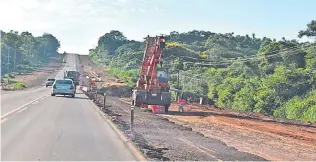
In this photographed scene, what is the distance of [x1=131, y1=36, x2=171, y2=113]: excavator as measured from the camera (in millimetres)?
33625

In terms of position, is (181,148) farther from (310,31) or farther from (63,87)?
(310,31)

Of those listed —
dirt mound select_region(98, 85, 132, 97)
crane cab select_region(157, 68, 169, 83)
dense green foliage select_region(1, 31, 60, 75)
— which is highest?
dense green foliage select_region(1, 31, 60, 75)

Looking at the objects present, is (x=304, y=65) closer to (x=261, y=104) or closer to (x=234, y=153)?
(x=261, y=104)

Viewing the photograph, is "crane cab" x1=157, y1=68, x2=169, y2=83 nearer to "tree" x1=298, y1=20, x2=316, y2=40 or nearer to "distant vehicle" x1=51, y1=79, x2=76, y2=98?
"distant vehicle" x1=51, y1=79, x2=76, y2=98

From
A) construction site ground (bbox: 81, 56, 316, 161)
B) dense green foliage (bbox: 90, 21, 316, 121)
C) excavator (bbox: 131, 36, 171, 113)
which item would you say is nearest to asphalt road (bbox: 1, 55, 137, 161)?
construction site ground (bbox: 81, 56, 316, 161)

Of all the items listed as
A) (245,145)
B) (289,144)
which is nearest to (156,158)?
(245,145)

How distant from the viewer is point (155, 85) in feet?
112

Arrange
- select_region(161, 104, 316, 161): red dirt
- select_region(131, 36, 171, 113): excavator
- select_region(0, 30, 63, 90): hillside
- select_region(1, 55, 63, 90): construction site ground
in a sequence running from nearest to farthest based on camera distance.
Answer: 1. select_region(161, 104, 316, 161): red dirt
2. select_region(131, 36, 171, 113): excavator
3. select_region(1, 55, 63, 90): construction site ground
4. select_region(0, 30, 63, 90): hillside

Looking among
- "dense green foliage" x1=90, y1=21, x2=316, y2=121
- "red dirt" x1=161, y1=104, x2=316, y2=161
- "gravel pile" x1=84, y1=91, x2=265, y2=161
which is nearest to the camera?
"gravel pile" x1=84, y1=91, x2=265, y2=161

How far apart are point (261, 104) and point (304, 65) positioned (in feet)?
39.0

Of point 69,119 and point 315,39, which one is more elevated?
point 315,39

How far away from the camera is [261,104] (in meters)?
42.0

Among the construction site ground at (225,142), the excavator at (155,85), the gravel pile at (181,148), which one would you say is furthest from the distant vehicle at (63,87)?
the gravel pile at (181,148)

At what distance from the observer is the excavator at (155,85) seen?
33.6 m
